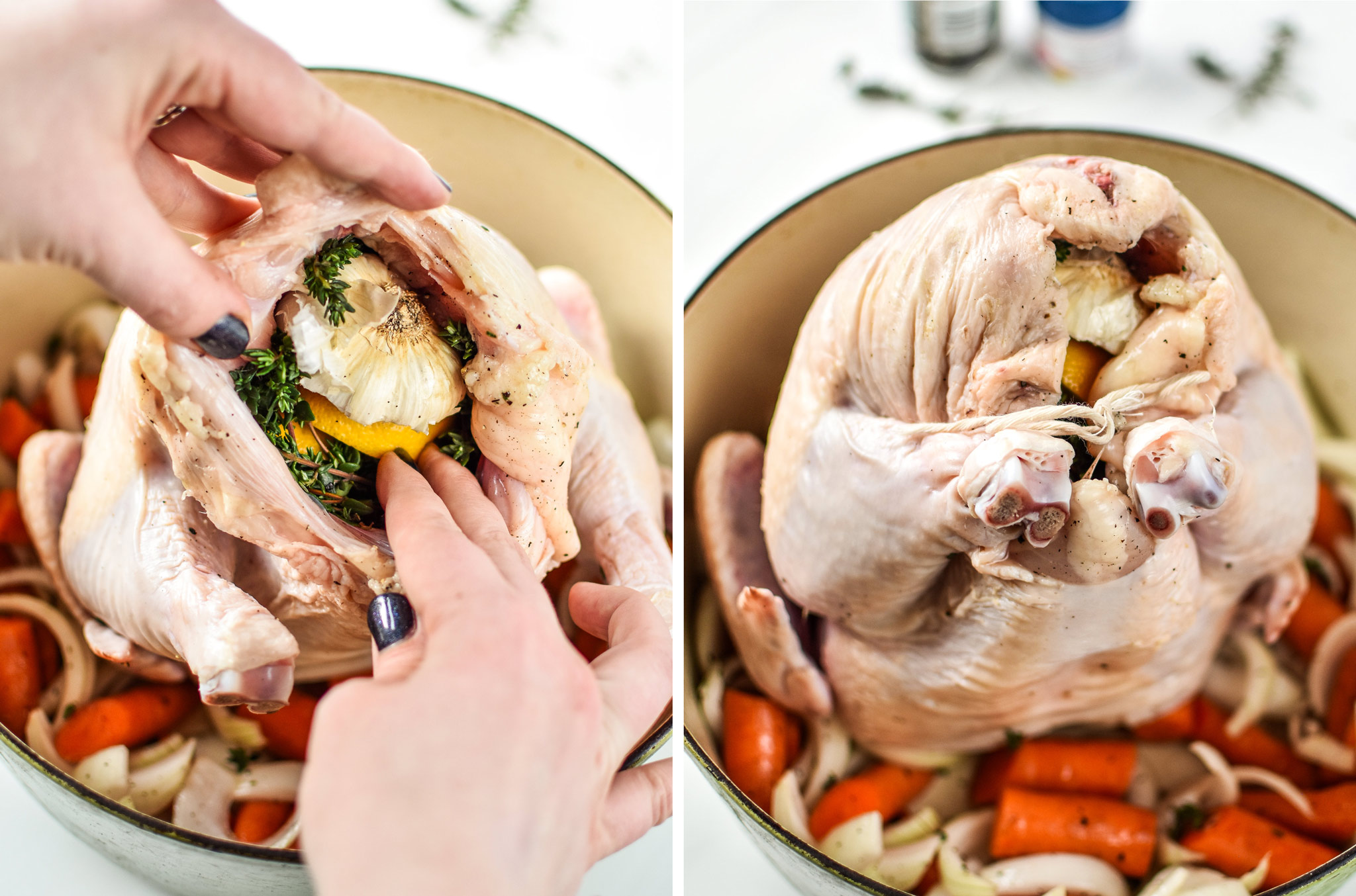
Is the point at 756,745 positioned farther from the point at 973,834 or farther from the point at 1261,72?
the point at 1261,72

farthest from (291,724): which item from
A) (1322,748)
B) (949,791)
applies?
(1322,748)

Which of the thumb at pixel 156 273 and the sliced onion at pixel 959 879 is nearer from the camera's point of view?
the thumb at pixel 156 273

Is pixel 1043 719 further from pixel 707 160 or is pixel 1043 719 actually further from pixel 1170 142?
pixel 707 160

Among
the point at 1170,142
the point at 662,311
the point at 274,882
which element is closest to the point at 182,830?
the point at 274,882

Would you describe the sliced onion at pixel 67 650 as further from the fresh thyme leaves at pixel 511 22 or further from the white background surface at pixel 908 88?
the fresh thyme leaves at pixel 511 22

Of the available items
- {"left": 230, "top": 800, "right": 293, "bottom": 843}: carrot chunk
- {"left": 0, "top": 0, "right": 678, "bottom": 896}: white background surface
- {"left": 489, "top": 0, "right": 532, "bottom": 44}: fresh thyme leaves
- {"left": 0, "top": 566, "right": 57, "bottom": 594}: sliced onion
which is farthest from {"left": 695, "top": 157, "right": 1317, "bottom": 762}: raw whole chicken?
{"left": 489, "top": 0, "right": 532, "bottom": 44}: fresh thyme leaves

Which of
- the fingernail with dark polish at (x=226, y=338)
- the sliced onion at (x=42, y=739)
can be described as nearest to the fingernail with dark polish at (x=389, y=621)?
the fingernail with dark polish at (x=226, y=338)

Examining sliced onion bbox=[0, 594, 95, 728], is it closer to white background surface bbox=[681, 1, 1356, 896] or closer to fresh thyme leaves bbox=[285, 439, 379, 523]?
fresh thyme leaves bbox=[285, 439, 379, 523]
